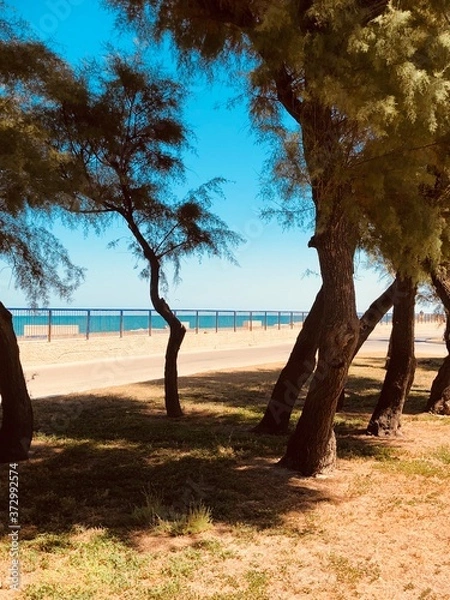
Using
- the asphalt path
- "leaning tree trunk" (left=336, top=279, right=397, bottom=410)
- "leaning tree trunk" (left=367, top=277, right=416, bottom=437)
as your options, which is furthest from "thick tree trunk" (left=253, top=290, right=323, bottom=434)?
the asphalt path

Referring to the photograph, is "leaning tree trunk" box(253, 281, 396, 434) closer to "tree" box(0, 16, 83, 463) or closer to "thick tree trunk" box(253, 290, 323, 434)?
"thick tree trunk" box(253, 290, 323, 434)

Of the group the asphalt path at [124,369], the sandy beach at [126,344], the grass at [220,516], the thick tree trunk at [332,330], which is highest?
the thick tree trunk at [332,330]

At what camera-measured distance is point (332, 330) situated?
287 inches

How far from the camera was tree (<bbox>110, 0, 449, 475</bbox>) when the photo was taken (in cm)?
594

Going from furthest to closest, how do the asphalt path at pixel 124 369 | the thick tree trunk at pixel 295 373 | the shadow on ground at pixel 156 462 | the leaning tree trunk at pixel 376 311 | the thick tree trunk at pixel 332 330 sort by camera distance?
1. the asphalt path at pixel 124 369
2. the thick tree trunk at pixel 295 373
3. the leaning tree trunk at pixel 376 311
4. the thick tree trunk at pixel 332 330
5. the shadow on ground at pixel 156 462

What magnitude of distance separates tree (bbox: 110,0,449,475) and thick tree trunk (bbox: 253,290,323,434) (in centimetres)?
246

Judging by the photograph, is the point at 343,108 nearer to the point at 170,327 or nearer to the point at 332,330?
the point at 332,330

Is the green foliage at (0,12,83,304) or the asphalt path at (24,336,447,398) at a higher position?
the green foliage at (0,12,83,304)

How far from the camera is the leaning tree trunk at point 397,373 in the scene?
10.5m

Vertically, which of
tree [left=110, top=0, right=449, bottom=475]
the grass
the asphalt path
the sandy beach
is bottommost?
the grass

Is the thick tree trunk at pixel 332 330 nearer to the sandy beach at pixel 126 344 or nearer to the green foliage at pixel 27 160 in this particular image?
the green foliage at pixel 27 160

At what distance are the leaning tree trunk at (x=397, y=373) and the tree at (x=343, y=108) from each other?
2896mm

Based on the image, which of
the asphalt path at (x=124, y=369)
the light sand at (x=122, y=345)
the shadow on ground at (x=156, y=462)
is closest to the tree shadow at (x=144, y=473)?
the shadow on ground at (x=156, y=462)

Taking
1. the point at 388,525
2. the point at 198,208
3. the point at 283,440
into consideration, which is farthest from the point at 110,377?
the point at 388,525
